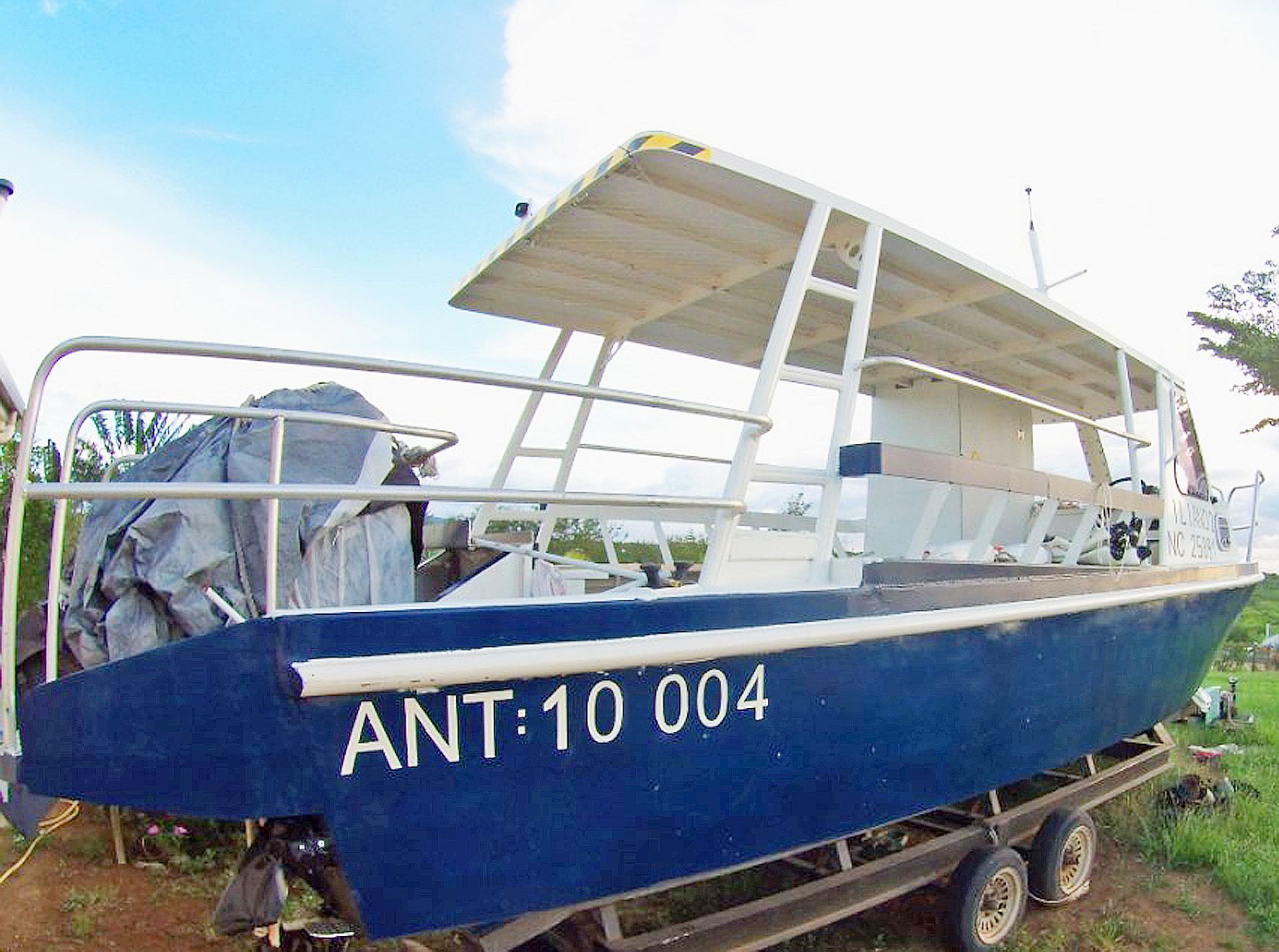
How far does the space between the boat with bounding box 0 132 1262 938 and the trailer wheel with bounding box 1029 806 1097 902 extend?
348mm

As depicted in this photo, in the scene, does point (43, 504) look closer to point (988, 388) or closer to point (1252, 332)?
point (988, 388)

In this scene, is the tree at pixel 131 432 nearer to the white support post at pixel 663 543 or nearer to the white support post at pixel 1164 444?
the white support post at pixel 663 543

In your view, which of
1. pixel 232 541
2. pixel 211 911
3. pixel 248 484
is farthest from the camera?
pixel 211 911

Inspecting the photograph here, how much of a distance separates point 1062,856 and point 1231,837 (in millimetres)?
1540

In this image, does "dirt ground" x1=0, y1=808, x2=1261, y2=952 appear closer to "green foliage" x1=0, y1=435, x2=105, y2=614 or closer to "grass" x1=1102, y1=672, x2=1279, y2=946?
"grass" x1=1102, y1=672, x2=1279, y2=946

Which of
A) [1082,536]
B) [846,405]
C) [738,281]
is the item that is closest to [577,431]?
[738,281]

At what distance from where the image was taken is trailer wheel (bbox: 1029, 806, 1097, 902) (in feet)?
13.4

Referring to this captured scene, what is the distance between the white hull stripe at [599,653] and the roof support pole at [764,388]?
12.8 inches

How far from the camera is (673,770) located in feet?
8.41

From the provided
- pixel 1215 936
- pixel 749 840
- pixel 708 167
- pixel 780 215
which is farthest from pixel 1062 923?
pixel 708 167

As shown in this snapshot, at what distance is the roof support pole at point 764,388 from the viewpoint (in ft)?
9.74

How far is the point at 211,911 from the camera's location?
406 cm

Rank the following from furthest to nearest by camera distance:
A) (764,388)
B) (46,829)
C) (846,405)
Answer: (46,829) → (846,405) → (764,388)

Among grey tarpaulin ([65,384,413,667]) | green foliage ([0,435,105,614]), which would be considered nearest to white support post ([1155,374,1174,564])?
grey tarpaulin ([65,384,413,667])
